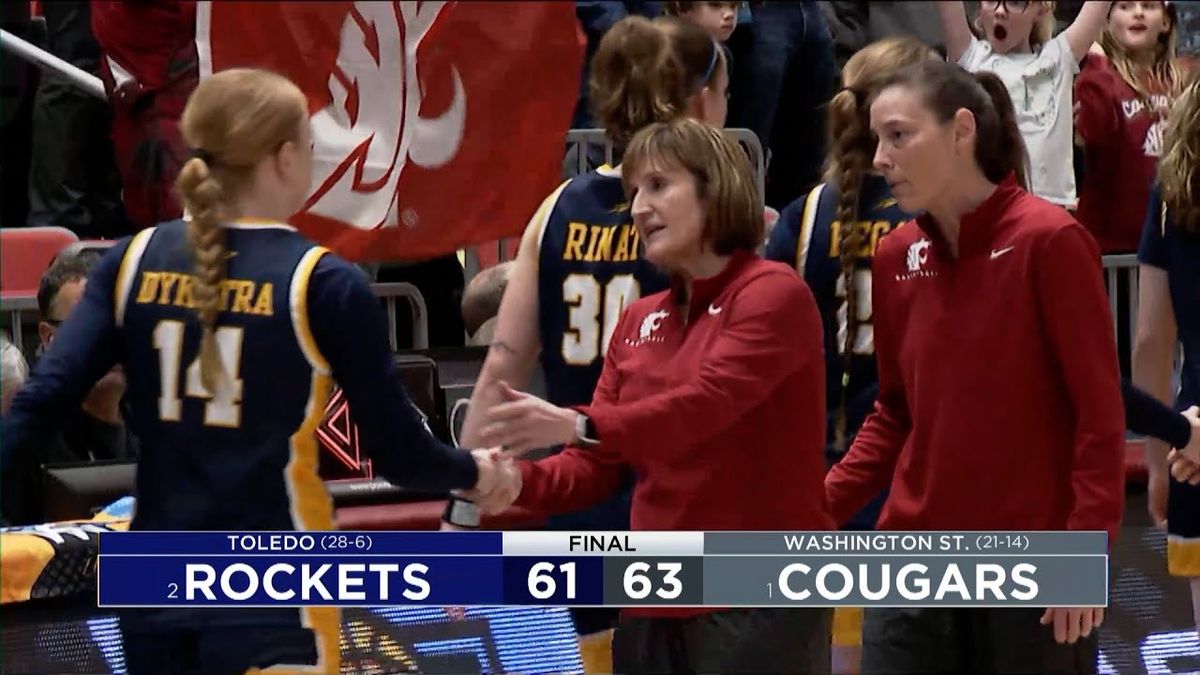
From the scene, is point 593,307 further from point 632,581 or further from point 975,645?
point 975,645

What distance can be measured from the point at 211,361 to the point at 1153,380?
173cm

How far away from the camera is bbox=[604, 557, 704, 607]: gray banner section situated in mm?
3018

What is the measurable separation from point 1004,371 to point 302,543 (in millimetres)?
1072

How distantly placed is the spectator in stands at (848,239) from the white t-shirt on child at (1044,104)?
5.04 feet

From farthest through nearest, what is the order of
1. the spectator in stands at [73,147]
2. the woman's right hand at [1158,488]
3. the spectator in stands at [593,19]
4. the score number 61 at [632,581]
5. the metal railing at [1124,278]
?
the spectator in stands at [73,147], the spectator in stands at [593,19], the metal railing at [1124,278], the woman's right hand at [1158,488], the score number 61 at [632,581]

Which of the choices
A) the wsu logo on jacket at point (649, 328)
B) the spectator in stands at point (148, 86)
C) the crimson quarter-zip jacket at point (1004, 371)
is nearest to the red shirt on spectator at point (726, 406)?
the wsu logo on jacket at point (649, 328)

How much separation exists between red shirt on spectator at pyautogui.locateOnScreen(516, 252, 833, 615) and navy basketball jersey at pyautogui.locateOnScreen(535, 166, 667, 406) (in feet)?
1.45

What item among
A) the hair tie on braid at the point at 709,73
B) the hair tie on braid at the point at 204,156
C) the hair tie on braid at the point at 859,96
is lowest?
the hair tie on braid at the point at 204,156

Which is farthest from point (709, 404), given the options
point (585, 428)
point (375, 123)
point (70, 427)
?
point (375, 123)

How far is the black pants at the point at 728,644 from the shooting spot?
9.53 ft

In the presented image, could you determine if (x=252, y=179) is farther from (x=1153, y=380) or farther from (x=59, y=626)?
(x=1153, y=380)

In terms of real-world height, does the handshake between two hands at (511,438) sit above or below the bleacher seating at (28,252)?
below

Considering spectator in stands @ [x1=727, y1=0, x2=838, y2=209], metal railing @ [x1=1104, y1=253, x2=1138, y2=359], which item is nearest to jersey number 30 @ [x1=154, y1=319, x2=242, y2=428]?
spectator in stands @ [x1=727, y1=0, x2=838, y2=209]

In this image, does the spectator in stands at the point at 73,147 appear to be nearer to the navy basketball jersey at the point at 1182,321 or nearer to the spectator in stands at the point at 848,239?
the spectator in stands at the point at 848,239
